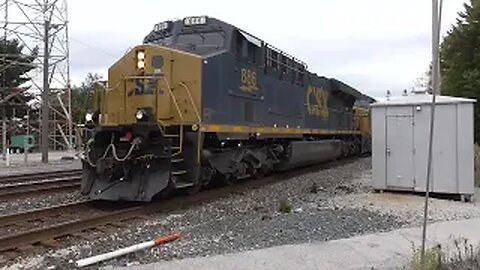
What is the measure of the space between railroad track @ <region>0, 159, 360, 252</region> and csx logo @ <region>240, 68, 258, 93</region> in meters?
2.36

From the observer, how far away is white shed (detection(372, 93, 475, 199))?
1134cm

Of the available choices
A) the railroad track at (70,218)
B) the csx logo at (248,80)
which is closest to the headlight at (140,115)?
the railroad track at (70,218)

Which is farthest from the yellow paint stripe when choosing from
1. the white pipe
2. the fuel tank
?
the white pipe

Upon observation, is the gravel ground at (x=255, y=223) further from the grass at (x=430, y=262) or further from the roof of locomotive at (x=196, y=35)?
the roof of locomotive at (x=196, y=35)

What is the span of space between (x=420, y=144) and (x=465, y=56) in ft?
37.9

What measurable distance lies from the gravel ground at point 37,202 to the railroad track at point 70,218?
3.43 feet

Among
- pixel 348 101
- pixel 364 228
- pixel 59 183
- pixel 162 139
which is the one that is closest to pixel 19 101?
pixel 348 101

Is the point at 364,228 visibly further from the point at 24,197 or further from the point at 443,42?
the point at 443,42

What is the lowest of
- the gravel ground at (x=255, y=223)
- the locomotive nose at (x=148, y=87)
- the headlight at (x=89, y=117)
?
the gravel ground at (x=255, y=223)

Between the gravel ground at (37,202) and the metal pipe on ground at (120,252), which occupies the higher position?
the metal pipe on ground at (120,252)

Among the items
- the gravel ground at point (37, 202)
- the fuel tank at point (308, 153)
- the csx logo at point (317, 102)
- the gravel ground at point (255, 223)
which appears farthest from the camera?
the csx logo at point (317, 102)

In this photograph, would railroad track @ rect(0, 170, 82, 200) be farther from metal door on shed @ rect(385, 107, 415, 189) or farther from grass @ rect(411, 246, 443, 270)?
grass @ rect(411, 246, 443, 270)

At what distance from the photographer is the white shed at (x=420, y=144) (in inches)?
447

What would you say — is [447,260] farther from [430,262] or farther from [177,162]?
[177,162]
